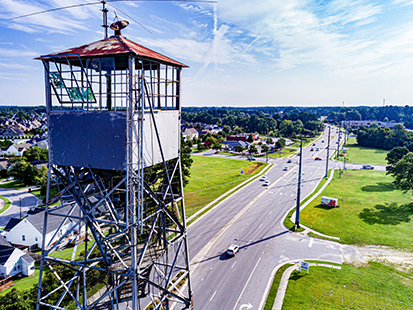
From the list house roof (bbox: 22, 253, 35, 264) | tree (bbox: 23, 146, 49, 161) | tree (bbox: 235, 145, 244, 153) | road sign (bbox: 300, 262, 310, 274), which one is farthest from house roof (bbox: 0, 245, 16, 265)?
tree (bbox: 235, 145, 244, 153)

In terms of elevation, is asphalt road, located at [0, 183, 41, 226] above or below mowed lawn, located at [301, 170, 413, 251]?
below

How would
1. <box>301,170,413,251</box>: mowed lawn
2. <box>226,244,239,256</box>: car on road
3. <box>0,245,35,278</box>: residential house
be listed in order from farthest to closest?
<box>301,170,413,251</box>: mowed lawn → <box>226,244,239,256</box>: car on road → <box>0,245,35,278</box>: residential house

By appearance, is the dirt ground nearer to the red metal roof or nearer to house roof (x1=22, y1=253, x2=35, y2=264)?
the red metal roof

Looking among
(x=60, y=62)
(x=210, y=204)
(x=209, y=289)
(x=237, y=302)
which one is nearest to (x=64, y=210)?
(x=210, y=204)

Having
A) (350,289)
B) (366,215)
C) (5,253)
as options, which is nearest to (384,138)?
(366,215)

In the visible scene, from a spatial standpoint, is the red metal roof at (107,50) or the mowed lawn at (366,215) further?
the mowed lawn at (366,215)

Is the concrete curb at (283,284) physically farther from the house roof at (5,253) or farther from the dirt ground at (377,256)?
the house roof at (5,253)

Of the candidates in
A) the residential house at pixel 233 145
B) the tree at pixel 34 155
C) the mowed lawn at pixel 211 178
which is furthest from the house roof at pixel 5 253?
the residential house at pixel 233 145
